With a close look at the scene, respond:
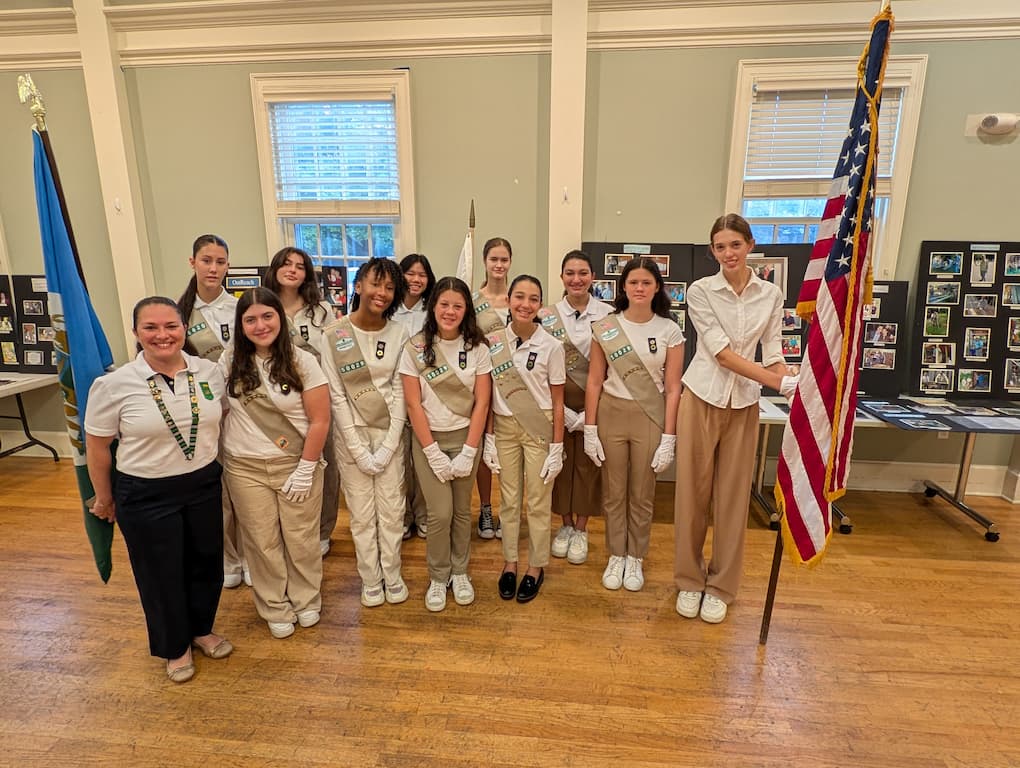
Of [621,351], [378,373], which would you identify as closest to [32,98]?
[378,373]

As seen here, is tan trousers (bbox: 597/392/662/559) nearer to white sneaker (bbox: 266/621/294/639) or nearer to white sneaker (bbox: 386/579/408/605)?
white sneaker (bbox: 386/579/408/605)

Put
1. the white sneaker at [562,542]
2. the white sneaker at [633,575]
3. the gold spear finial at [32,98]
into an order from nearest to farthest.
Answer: the gold spear finial at [32,98] → the white sneaker at [633,575] → the white sneaker at [562,542]

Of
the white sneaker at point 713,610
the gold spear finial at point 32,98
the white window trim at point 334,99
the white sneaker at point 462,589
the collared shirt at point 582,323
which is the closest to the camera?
the gold spear finial at point 32,98

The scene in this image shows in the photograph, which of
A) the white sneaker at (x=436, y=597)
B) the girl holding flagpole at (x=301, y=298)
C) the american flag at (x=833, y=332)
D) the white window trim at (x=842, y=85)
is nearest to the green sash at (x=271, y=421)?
the girl holding flagpole at (x=301, y=298)

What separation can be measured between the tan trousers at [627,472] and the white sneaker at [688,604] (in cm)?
27

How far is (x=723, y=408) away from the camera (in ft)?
7.54

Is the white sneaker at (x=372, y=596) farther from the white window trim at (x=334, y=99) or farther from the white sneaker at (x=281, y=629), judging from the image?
the white window trim at (x=334, y=99)

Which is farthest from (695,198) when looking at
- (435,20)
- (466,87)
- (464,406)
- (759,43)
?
(464,406)

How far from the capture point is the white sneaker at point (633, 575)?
2.65m

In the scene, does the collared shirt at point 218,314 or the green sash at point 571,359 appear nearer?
the collared shirt at point 218,314

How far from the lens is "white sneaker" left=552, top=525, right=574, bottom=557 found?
2.97 m

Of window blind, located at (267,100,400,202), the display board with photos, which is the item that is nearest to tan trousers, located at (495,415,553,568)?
window blind, located at (267,100,400,202)

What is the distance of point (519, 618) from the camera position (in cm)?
246

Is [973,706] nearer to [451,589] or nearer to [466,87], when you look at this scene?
[451,589]
